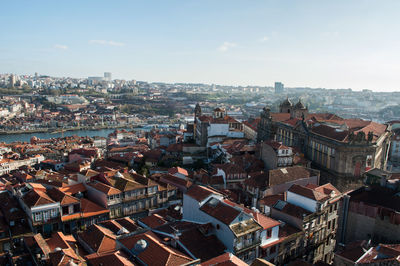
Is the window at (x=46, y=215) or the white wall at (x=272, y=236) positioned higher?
the white wall at (x=272, y=236)

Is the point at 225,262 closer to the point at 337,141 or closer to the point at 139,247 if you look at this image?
the point at 139,247

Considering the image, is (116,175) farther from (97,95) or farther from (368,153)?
(97,95)

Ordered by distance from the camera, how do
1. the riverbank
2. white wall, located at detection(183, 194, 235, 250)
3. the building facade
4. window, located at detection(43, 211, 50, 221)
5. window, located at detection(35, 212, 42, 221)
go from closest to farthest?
1. white wall, located at detection(183, 194, 235, 250)
2. window, located at detection(35, 212, 42, 221)
3. window, located at detection(43, 211, 50, 221)
4. the building facade
5. the riverbank

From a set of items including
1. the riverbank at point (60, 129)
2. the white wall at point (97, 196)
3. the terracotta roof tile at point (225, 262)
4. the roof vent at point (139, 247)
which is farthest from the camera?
the riverbank at point (60, 129)

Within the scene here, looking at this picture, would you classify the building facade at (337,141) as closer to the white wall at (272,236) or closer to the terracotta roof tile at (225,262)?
the white wall at (272,236)

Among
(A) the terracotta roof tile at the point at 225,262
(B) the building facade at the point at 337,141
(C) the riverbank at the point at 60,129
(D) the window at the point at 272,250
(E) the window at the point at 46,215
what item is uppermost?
(B) the building facade at the point at 337,141

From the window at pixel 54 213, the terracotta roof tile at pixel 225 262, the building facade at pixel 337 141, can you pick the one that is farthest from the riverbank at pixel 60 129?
the terracotta roof tile at pixel 225 262

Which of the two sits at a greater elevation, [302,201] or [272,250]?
[302,201]

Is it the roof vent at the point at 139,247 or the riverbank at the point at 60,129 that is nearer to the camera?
the roof vent at the point at 139,247

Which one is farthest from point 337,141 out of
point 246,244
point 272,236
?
point 246,244

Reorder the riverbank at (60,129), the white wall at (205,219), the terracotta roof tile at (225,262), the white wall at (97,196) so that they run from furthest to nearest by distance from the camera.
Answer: the riverbank at (60,129) → the white wall at (97,196) → the white wall at (205,219) → the terracotta roof tile at (225,262)

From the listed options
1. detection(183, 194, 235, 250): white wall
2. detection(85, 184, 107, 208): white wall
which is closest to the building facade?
detection(183, 194, 235, 250): white wall

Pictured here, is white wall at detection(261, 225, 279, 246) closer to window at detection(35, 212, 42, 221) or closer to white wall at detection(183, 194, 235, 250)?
white wall at detection(183, 194, 235, 250)
